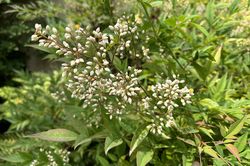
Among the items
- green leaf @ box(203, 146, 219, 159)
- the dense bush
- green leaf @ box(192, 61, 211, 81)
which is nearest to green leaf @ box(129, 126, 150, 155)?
the dense bush

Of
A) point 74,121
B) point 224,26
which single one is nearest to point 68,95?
point 74,121

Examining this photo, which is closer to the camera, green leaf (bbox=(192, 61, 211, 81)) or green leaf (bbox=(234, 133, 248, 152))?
green leaf (bbox=(234, 133, 248, 152))

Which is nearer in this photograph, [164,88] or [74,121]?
[164,88]

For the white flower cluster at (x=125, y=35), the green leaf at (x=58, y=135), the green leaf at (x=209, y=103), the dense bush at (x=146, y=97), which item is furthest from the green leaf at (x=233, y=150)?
the green leaf at (x=58, y=135)

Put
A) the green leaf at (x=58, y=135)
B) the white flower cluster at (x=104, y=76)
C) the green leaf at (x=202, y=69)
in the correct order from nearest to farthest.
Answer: the white flower cluster at (x=104, y=76) → the green leaf at (x=58, y=135) → the green leaf at (x=202, y=69)

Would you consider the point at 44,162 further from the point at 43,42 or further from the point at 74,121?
the point at 43,42

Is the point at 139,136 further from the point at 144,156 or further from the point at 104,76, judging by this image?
the point at 104,76

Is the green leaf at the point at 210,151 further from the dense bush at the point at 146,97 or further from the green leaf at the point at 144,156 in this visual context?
the green leaf at the point at 144,156

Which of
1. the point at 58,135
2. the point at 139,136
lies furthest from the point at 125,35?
the point at 58,135

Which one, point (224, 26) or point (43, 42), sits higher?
point (224, 26)

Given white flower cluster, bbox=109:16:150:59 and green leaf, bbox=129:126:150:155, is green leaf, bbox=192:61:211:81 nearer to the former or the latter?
white flower cluster, bbox=109:16:150:59

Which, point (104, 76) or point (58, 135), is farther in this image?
point (58, 135)
